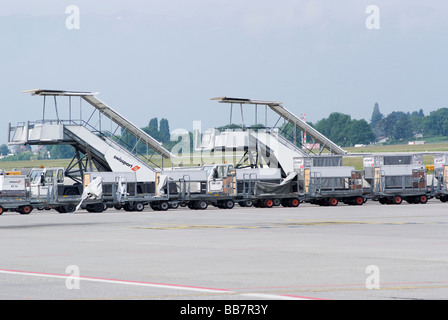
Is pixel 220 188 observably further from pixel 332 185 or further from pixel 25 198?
pixel 25 198

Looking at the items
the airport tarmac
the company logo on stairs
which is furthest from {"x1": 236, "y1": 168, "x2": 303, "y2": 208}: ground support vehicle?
the airport tarmac

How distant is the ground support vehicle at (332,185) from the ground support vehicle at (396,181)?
1.11 meters

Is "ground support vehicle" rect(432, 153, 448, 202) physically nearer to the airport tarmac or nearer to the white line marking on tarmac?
the airport tarmac

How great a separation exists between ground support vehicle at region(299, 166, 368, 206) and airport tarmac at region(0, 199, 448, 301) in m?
18.2

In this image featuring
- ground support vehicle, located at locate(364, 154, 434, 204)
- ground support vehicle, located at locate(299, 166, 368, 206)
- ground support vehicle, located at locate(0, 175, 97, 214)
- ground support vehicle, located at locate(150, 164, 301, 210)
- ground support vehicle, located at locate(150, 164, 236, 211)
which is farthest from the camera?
ground support vehicle, located at locate(364, 154, 434, 204)

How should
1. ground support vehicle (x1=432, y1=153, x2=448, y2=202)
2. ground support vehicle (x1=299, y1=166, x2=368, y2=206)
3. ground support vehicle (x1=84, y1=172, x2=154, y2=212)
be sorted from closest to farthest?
1. ground support vehicle (x1=84, y1=172, x2=154, y2=212)
2. ground support vehicle (x1=299, y1=166, x2=368, y2=206)
3. ground support vehicle (x1=432, y1=153, x2=448, y2=202)

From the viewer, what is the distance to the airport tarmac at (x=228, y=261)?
1429 centimetres

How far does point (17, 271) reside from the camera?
17.8m

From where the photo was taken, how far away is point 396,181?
179 feet

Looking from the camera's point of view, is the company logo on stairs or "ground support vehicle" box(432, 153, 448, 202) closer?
the company logo on stairs

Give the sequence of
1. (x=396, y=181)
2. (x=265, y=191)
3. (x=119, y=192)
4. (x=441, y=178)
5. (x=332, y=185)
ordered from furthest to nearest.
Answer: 1. (x=441, y=178)
2. (x=396, y=181)
3. (x=332, y=185)
4. (x=265, y=191)
5. (x=119, y=192)

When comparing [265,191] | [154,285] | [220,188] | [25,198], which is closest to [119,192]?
[25,198]

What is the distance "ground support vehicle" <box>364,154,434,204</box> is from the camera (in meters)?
54.0

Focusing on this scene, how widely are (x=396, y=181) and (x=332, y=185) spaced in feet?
15.2
